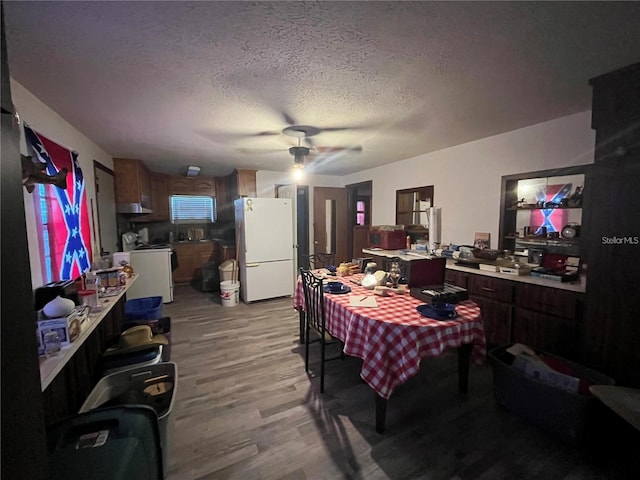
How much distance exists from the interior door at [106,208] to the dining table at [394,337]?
299 cm

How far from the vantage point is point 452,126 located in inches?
98.1

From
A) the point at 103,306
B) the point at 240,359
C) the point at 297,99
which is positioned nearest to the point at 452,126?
the point at 297,99

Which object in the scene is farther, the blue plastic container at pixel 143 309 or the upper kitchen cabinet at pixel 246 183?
the upper kitchen cabinet at pixel 246 183

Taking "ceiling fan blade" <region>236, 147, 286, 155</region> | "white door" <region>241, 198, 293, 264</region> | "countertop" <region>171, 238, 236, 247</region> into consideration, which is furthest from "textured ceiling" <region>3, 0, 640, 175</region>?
"countertop" <region>171, 238, 236, 247</region>

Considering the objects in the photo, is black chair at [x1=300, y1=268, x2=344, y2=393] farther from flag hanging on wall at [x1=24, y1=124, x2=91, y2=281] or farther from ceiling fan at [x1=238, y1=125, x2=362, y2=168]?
flag hanging on wall at [x1=24, y1=124, x2=91, y2=281]

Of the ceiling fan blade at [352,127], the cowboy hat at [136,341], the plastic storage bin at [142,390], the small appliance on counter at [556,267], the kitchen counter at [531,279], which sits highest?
the ceiling fan blade at [352,127]

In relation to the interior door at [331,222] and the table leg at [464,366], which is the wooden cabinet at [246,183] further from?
the table leg at [464,366]

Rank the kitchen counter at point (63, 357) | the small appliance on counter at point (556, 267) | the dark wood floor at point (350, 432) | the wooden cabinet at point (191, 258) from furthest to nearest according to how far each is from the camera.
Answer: the wooden cabinet at point (191, 258) < the small appliance on counter at point (556, 267) < the dark wood floor at point (350, 432) < the kitchen counter at point (63, 357)

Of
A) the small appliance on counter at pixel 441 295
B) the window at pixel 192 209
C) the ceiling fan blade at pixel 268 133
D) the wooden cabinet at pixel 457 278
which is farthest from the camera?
the window at pixel 192 209

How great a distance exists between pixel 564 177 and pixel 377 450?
2699 mm

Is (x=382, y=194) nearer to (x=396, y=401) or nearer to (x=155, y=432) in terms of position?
(x=396, y=401)

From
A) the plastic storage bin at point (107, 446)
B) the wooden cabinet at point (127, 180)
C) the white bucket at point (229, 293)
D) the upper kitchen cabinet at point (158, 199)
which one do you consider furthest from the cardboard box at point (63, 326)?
the upper kitchen cabinet at point (158, 199)

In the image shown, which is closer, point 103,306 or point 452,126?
point 103,306

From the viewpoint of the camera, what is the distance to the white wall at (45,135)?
1550 millimetres
